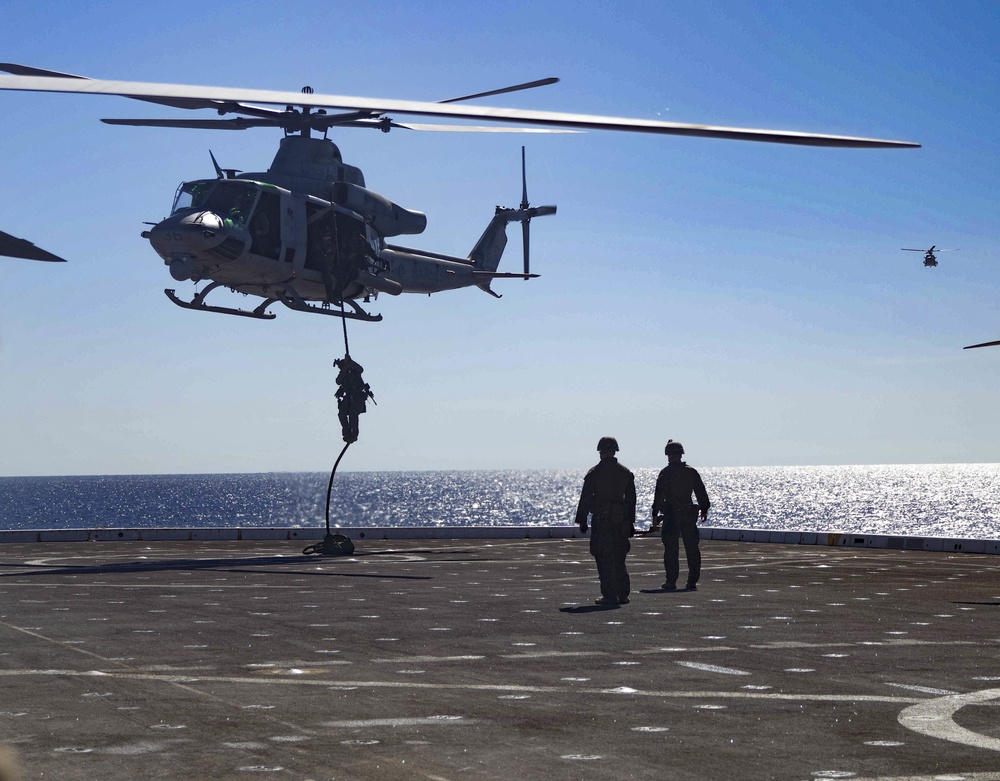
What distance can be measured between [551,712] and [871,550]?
73.7 feet

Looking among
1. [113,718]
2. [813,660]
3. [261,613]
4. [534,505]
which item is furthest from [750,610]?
[534,505]

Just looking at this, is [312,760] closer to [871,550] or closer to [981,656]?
[981,656]

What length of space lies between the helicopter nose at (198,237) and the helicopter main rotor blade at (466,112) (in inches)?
910

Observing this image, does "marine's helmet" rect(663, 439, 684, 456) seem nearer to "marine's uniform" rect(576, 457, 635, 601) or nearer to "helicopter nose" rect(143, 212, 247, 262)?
"marine's uniform" rect(576, 457, 635, 601)

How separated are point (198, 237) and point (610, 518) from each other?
53.8ft

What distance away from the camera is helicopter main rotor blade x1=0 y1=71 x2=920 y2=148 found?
562cm

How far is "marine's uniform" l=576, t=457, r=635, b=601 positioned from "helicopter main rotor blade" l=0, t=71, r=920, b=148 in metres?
9.47

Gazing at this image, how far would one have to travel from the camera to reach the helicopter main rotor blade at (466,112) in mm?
5625

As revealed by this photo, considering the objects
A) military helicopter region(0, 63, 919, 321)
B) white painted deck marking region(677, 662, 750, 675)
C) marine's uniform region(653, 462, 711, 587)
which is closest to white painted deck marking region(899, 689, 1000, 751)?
white painted deck marking region(677, 662, 750, 675)

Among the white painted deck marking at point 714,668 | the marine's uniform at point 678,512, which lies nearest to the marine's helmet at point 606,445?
the marine's uniform at point 678,512

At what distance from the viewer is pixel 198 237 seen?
28656 mm

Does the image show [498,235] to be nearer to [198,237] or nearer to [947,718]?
[198,237]

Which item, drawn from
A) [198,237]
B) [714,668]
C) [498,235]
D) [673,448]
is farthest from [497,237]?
[714,668]

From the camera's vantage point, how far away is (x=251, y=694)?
28.5ft
